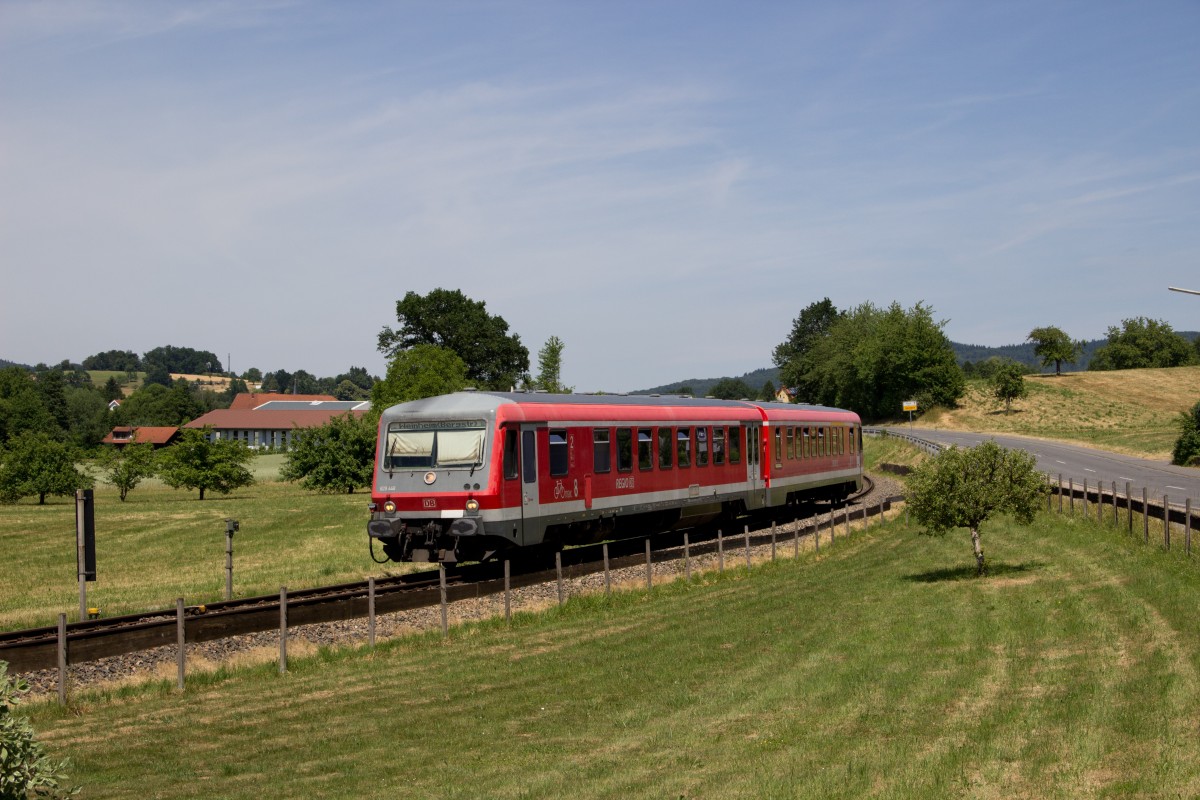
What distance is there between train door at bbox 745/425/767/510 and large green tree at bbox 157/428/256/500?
151 feet

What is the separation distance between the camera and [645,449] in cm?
2800

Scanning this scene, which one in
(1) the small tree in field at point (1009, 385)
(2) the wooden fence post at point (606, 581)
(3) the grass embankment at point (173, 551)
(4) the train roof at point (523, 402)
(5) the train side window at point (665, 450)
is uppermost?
(1) the small tree in field at point (1009, 385)

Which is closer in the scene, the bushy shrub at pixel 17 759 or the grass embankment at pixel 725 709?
the bushy shrub at pixel 17 759

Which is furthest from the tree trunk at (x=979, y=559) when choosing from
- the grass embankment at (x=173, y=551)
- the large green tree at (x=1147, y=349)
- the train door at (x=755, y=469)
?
the large green tree at (x=1147, y=349)

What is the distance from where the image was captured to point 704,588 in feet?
81.5

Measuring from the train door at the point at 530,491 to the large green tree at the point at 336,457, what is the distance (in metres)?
48.1

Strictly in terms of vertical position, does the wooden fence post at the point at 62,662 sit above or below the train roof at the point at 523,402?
below

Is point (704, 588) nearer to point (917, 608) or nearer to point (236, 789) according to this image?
point (917, 608)

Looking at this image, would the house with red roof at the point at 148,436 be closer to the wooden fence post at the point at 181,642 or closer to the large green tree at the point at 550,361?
the large green tree at the point at 550,361

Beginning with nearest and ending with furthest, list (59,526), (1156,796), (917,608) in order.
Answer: (1156,796), (917,608), (59,526)

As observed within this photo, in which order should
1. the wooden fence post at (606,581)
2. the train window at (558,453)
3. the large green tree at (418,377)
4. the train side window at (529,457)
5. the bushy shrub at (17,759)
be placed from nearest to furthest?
1. the bushy shrub at (17,759)
2. the wooden fence post at (606,581)
3. the train side window at (529,457)
4. the train window at (558,453)
5. the large green tree at (418,377)

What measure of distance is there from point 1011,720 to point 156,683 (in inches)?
425

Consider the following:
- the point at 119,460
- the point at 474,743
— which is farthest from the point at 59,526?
the point at 474,743

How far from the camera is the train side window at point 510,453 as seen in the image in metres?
22.9
